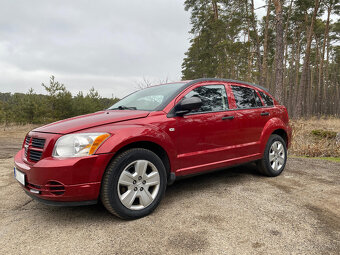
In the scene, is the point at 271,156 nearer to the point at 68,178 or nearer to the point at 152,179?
the point at 152,179

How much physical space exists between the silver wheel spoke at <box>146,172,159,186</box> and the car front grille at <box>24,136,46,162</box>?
1165mm

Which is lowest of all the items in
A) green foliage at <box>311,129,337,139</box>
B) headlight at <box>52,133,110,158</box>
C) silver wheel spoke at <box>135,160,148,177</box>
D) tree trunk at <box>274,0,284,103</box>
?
green foliage at <box>311,129,337,139</box>

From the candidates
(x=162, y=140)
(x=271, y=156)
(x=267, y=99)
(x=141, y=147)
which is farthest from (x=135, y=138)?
(x=267, y=99)

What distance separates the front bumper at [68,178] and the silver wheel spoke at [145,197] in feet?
1.59

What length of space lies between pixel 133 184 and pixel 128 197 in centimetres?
14

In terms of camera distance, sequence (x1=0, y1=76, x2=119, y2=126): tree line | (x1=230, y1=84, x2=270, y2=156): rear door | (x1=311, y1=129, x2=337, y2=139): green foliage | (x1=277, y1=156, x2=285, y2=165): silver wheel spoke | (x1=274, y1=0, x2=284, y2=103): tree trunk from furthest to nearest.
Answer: (x1=0, y1=76, x2=119, y2=126): tree line, (x1=311, y1=129, x2=337, y2=139): green foliage, (x1=274, y1=0, x2=284, y2=103): tree trunk, (x1=277, y1=156, x2=285, y2=165): silver wheel spoke, (x1=230, y1=84, x2=270, y2=156): rear door

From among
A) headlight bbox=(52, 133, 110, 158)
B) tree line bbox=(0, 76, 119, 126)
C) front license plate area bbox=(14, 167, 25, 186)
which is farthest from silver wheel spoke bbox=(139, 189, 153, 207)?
tree line bbox=(0, 76, 119, 126)

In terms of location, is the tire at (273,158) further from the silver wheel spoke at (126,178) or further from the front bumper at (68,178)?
the front bumper at (68,178)

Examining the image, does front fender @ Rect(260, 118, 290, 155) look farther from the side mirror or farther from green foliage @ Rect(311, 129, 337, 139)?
green foliage @ Rect(311, 129, 337, 139)

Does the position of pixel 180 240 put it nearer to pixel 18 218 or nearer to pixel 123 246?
pixel 123 246

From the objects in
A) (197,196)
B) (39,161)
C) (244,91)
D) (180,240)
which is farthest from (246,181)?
(39,161)

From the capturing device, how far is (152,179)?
8.92 ft

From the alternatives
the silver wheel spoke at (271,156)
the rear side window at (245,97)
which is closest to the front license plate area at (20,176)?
the rear side window at (245,97)

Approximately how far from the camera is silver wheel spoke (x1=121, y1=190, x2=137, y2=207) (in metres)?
2.53
